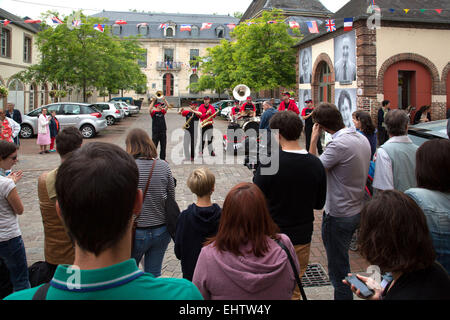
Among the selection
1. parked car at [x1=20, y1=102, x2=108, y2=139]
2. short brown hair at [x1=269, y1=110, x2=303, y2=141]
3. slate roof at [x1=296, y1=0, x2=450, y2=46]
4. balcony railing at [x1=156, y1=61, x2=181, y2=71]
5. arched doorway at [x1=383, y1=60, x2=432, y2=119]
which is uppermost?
balcony railing at [x1=156, y1=61, x2=181, y2=71]

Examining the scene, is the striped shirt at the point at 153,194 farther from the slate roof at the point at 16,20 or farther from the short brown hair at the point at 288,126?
the slate roof at the point at 16,20

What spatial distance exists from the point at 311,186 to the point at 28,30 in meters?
31.5

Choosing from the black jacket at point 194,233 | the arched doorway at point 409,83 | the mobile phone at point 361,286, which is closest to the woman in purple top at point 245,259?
the mobile phone at point 361,286

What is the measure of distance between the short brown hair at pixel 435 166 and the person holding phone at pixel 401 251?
73 centimetres

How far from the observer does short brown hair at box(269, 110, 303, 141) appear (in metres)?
3.22

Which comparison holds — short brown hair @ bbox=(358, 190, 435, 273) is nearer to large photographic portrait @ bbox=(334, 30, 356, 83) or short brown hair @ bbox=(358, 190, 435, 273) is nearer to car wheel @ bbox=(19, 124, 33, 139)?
large photographic portrait @ bbox=(334, 30, 356, 83)

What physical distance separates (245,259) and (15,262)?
244 cm

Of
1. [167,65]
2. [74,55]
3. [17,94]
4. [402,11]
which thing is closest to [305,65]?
[402,11]

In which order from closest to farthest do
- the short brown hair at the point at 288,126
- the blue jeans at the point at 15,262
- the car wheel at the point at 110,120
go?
1. the short brown hair at the point at 288,126
2. the blue jeans at the point at 15,262
3. the car wheel at the point at 110,120

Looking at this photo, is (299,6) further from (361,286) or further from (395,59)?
(361,286)

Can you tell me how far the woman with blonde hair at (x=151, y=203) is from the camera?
330 cm

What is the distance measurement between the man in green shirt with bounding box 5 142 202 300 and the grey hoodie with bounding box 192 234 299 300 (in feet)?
2.51

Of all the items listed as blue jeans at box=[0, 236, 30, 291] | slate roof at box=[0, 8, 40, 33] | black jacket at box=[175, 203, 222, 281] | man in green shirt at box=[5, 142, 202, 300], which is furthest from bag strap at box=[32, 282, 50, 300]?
slate roof at box=[0, 8, 40, 33]
